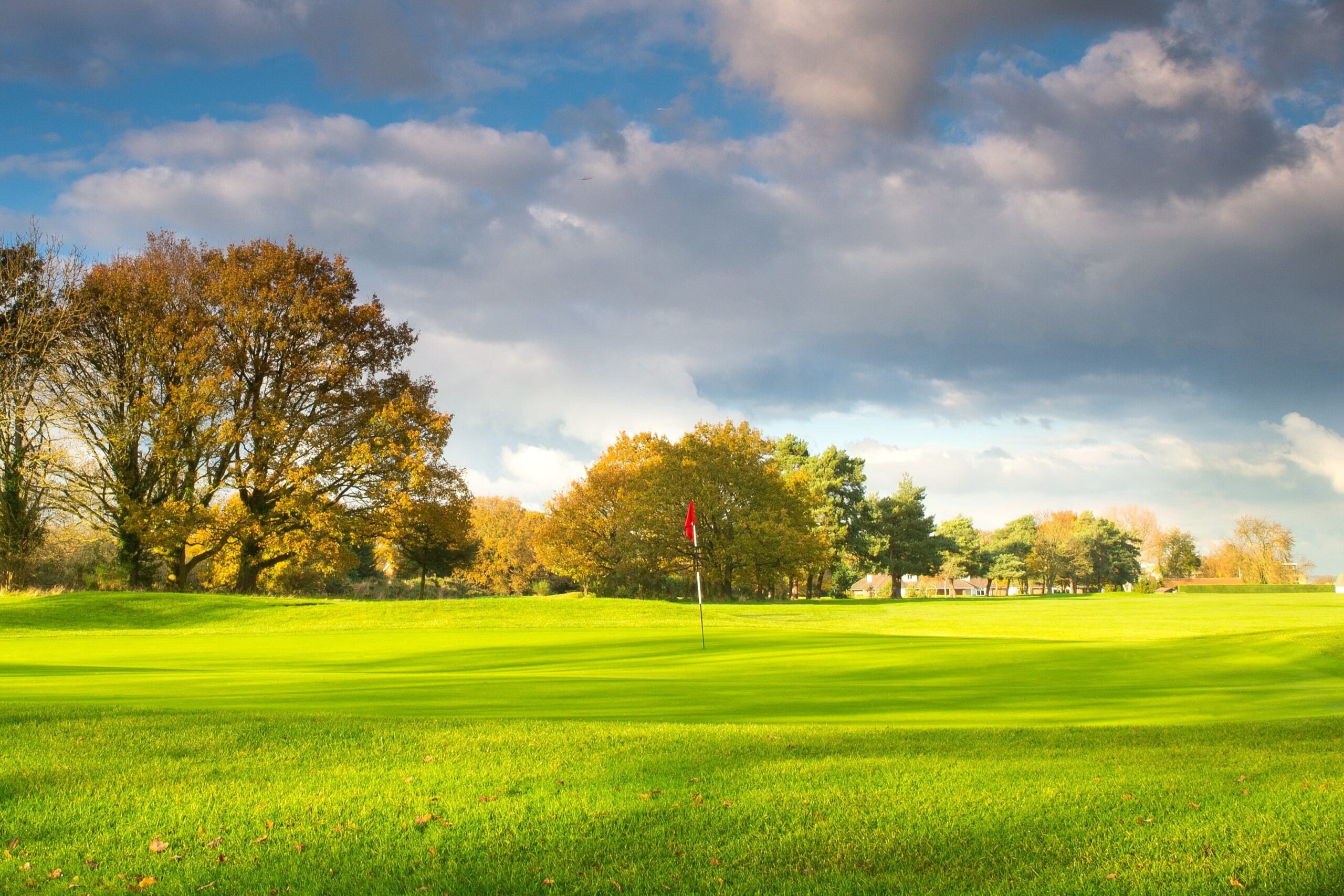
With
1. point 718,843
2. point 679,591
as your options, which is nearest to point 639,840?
point 718,843

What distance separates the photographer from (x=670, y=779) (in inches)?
265

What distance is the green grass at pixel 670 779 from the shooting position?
5145mm

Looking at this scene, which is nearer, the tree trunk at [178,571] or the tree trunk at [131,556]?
the tree trunk at [131,556]

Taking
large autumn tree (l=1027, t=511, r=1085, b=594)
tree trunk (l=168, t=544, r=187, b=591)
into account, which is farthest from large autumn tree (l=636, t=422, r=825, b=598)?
large autumn tree (l=1027, t=511, r=1085, b=594)

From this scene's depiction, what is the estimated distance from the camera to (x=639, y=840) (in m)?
5.53

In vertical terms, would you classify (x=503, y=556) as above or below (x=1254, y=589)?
above

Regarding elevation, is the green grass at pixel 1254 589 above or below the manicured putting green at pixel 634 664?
below

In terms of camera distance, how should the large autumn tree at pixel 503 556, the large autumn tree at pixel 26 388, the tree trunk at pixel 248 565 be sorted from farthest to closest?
the large autumn tree at pixel 503 556, the tree trunk at pixel 248 565, the large autumn tree at pixel 26 388

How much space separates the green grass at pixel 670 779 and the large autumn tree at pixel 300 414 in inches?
808

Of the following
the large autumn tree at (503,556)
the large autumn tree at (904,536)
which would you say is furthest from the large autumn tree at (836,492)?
the large autumn tree at (503,556)

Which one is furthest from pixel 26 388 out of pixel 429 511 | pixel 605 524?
pixel 605 524

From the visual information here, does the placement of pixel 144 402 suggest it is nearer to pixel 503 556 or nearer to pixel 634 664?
pixel 634 664

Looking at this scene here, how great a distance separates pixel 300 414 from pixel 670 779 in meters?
33.8

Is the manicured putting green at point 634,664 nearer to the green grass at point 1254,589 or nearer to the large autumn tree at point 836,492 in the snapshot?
the large autumn tree at point 836,492
